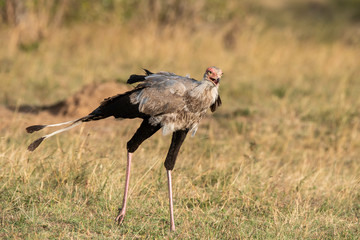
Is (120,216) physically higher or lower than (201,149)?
higher

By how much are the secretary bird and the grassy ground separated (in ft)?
1.52

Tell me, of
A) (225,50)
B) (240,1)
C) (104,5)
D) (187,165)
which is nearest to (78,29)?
(104,5)

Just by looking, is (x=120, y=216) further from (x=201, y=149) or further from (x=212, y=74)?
(x=201, y=149)

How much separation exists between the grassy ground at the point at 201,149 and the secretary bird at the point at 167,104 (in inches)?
18.3

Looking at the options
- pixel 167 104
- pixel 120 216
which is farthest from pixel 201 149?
pixel 167 104

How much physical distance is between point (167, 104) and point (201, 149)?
2.18 metres

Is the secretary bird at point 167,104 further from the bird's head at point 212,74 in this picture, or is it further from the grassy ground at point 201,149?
the grassy ground at point 201,149

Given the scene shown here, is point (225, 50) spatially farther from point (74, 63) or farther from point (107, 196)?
point (107, 196)

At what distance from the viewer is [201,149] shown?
5648 millimetres

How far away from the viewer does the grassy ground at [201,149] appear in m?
3.85

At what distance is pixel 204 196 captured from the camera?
430 centimetres

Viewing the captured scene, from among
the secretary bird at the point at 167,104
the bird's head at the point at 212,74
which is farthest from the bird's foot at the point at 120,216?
the bird's head at the point at 212,74

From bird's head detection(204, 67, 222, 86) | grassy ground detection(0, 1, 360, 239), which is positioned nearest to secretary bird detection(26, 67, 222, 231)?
bird's head detection(204, 67, 222, 86)

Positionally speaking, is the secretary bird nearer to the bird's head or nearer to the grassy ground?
the bird's head
